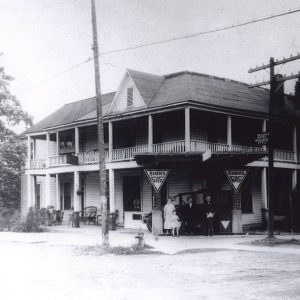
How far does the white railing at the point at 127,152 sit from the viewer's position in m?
26.9

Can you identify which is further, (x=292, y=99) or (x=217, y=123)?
(x=292, y=99)

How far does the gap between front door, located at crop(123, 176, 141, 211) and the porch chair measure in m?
1.95

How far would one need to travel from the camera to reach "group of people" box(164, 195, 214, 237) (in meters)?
21.0

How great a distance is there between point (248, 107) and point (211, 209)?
776 centimetres

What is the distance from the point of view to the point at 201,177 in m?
26.7

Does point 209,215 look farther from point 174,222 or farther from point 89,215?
point 89,215

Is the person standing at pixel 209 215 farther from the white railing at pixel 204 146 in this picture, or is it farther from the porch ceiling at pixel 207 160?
the white railing at pixel 204 146

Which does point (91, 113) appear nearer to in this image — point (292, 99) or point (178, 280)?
point (292, 99)

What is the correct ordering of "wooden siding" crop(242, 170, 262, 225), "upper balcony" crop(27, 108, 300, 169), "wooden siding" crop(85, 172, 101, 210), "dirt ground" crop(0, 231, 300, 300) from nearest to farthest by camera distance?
1. "dirt ground" crop(0, 231, 300, 300)
2. "upper balcony" crop(27, 108, 300, 169)
3. "wooden siding" crop(242, 170, 262, 225)
4. "wooden siding" crop(85, 172, 101, 210)

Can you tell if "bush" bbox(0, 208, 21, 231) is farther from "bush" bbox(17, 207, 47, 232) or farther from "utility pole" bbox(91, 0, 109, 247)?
"utility pole" bbox(91, 0, 109, 247)

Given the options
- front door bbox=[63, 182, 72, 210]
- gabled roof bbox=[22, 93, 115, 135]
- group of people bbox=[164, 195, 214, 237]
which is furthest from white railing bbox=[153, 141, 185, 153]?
front door bbox=[63, 182, 72, 210]

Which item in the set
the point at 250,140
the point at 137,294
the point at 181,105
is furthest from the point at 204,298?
the point at 250,140

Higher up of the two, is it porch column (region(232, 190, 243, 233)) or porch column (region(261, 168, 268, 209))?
porch column (region(261, 168, 268, 209))

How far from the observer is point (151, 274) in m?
11.4
